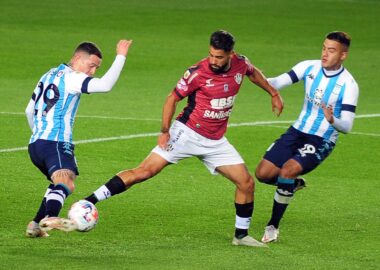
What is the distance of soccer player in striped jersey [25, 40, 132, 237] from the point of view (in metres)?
13.0

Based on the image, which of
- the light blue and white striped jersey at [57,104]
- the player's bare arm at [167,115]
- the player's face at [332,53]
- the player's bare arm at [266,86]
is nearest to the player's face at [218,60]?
the player's bare arm at [167,115]

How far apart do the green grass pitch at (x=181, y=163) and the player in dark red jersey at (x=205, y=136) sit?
52cm

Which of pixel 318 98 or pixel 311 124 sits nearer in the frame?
pixel 318 98

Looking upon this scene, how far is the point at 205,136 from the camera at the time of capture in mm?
13367

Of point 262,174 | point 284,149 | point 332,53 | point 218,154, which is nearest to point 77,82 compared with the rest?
point 218,154

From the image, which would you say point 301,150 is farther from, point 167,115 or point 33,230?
point 33,230

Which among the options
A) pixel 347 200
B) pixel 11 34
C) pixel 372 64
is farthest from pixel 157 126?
pixel 11 34

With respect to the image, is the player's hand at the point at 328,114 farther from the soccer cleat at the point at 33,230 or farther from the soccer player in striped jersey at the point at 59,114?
the soccer cleat at the point at 33,230

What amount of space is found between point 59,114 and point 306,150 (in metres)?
2.70

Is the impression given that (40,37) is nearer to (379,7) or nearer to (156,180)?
(379,7)

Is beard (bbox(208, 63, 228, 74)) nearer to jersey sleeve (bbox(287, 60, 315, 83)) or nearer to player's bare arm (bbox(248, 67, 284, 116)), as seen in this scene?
player's bare arm (bbox(248, 67, 284, 116))

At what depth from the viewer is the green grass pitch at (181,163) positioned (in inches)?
506

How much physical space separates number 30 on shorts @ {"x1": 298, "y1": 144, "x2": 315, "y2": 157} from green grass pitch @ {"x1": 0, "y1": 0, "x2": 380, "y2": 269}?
0.85 metres

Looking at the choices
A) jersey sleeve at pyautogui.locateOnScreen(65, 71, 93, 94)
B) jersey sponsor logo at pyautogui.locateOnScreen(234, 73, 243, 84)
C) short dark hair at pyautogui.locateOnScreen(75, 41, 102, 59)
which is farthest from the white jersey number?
jersey sponsor logo at pyautogui.locateOnScreen(234, 73, 243, 84)
